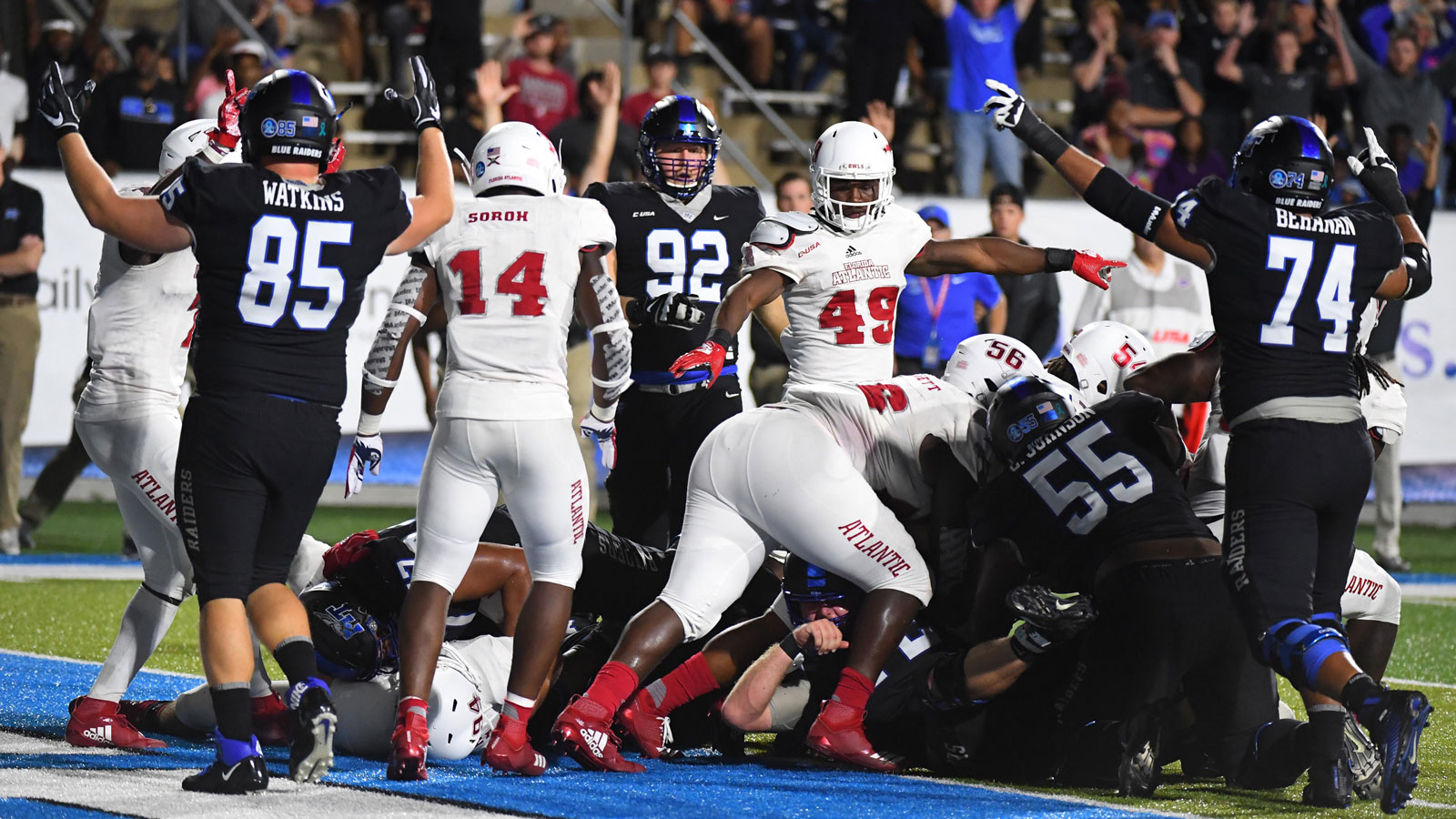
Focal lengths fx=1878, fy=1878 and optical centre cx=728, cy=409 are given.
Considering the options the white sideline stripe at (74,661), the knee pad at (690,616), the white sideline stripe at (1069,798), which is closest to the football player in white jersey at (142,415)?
the knee pad at (690,616)

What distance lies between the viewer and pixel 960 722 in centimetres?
550

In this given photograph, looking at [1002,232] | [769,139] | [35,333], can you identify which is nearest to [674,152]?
[1002,232]

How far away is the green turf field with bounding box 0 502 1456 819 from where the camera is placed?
5145 millimetres

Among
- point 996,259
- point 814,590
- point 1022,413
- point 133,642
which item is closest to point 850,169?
point 996,259

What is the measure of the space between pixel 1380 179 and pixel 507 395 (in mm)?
2777

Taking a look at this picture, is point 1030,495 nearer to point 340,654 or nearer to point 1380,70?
point 340,654

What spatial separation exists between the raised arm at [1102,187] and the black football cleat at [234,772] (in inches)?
107

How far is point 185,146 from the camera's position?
600cm

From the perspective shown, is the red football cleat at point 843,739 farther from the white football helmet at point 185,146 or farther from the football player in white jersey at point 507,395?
the white football helmet at point 185,146

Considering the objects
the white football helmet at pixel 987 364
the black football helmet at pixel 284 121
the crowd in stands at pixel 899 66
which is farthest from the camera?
the crowd in stands at pixel 899 66

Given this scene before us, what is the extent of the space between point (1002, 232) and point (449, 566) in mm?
6505

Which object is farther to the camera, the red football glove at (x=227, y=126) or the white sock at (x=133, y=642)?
the red football glove at (x=227, y=126)

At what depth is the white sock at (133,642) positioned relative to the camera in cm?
567

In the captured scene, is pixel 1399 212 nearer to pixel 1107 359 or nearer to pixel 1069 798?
pixel 1107 359
